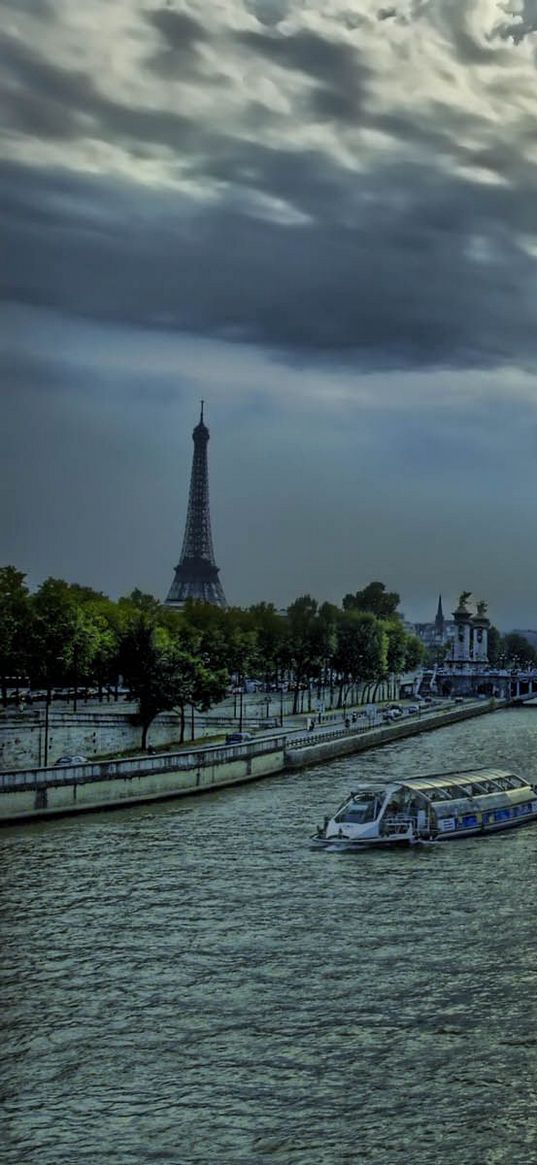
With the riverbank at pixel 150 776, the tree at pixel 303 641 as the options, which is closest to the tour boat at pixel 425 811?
the riverbank at pixel 150 776

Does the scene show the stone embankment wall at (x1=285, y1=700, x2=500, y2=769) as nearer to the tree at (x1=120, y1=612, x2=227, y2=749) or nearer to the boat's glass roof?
the tree at (x1=120, y1=612, x2=227, y2=749)

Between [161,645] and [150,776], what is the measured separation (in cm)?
2410

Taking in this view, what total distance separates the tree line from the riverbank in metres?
8.04

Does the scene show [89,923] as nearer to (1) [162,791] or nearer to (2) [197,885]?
(2) [197,885]

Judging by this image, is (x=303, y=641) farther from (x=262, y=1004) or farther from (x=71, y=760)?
(x=262, y=1004)

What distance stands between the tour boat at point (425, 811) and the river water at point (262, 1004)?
2.16m

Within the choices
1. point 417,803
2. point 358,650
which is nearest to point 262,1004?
point 417,803

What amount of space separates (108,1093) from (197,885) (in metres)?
16.6

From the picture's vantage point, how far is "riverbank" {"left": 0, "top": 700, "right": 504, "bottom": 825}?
168ft

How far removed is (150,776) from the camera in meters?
59.5

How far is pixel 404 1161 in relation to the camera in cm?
2088

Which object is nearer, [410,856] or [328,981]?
[328,981]

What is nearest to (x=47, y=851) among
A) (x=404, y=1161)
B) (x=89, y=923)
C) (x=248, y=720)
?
(x=89, y=923)

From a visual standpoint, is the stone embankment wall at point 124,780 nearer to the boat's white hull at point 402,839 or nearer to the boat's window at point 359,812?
the boat's window at point 359,812
